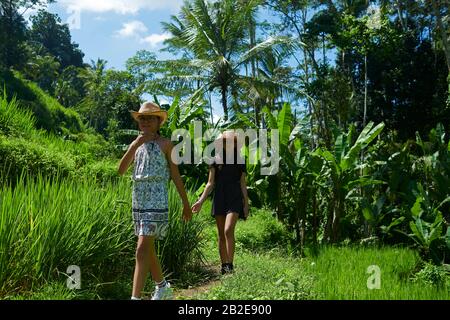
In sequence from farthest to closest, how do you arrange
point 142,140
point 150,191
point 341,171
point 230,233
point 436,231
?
point 341,171, point 436,231, point 230,233, point 142,140, point 150,191

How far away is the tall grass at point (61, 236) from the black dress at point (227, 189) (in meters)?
0.60

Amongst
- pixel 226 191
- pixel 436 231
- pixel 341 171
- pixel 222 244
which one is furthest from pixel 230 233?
pixel 341 171

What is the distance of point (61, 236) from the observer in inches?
141

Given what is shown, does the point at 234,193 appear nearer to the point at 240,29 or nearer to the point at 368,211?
the point at 368,211

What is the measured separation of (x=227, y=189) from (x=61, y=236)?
1685mm

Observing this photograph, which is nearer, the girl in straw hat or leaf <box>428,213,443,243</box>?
the girl in straw hat

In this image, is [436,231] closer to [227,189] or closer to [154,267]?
[227,189]

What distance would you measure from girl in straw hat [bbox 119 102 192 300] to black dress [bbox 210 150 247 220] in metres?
1.10

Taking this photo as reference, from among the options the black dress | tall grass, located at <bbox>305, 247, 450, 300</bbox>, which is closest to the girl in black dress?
the black dress

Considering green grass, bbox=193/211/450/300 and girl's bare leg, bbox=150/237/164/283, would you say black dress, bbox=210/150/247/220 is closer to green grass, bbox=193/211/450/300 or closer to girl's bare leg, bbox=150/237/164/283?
green grass, bbox=193/211/450/300

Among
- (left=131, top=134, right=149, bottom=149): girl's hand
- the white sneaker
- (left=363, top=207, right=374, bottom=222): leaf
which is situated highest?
(left=131, top=134, right=149, bottom=149): girl's hand

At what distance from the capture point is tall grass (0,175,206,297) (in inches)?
134

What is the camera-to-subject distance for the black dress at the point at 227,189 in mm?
4703

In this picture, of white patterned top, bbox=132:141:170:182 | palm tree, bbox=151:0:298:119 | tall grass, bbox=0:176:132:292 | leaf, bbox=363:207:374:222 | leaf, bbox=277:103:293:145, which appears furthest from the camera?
palm tree, bbox=151:0:298:119
